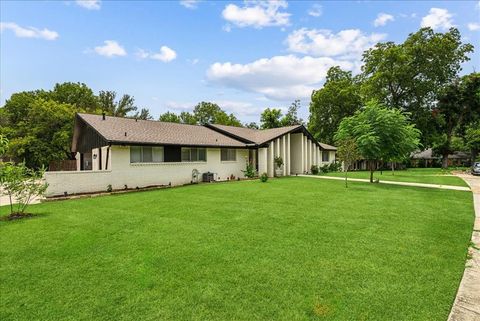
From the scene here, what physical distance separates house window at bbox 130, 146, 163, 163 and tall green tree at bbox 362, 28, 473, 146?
31.5m

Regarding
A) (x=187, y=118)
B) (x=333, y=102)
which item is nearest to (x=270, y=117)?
(x=333, y=102)

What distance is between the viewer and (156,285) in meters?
4.01

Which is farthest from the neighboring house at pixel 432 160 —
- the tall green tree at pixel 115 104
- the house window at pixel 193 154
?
the tall green tree at pixel 115 104

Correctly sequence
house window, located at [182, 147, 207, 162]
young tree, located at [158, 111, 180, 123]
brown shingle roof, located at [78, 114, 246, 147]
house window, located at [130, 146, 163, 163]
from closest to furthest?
brown shingle roof, located at [78, 114, 246, 147], house window, located at [130, 146, 163, 163], house window, located at [182, 147, 207, 162], young tree, located at [158, 111, 180, 123]

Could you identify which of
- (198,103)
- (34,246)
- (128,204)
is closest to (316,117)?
(198,103)

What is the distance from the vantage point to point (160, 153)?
680 inches

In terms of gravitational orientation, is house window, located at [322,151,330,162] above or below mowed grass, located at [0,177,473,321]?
above

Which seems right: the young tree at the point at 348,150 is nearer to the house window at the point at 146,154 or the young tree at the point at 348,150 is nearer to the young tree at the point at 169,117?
the house window at the point at 146,154

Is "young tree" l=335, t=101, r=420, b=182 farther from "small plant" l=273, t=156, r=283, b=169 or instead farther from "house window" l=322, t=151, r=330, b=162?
"house window" l=322, t=151, r=330, b=162

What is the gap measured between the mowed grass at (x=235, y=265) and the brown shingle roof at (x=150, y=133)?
7689mm

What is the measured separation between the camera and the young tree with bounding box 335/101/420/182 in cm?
1656

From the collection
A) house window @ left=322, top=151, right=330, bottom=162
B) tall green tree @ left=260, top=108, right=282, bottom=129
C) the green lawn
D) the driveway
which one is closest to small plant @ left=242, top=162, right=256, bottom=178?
the green lawn

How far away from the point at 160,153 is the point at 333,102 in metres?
31.6

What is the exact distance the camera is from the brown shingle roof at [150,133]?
15.6 meters
